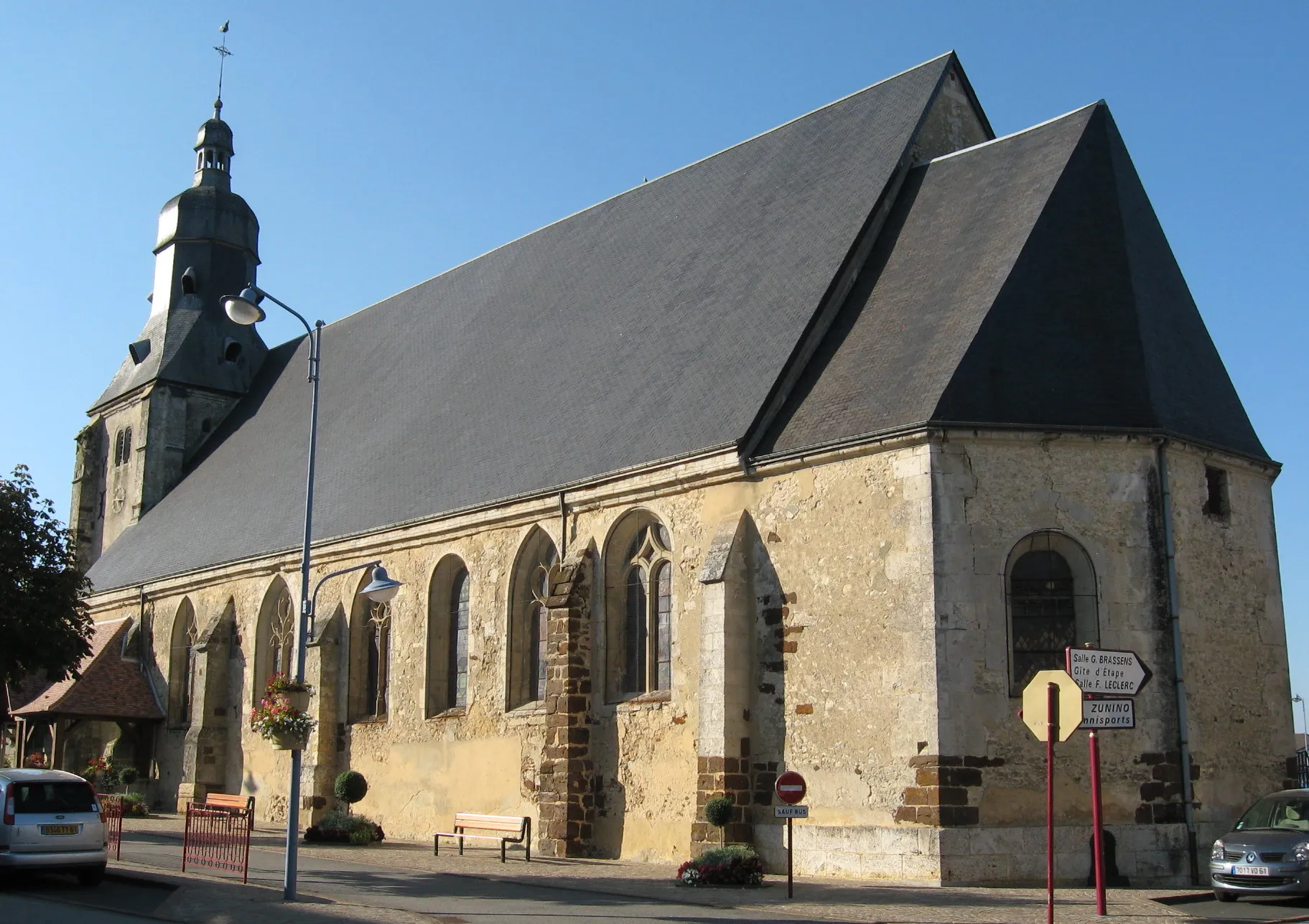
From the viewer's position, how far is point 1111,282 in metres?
17.6

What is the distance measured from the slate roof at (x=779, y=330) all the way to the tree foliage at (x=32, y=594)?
5.05 m

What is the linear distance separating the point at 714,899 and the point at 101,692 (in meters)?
20.5

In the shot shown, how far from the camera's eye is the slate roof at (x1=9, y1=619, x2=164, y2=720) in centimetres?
2930

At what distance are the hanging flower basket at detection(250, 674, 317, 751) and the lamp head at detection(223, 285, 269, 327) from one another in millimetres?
4232

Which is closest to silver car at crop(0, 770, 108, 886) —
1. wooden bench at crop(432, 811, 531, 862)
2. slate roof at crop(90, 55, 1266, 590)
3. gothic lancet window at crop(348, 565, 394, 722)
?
wooden bench at crop(432, 811, 531, 862)

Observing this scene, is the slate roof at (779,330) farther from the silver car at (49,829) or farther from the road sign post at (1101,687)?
the silver car at (49,829)

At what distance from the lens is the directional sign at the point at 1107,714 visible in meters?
11.0

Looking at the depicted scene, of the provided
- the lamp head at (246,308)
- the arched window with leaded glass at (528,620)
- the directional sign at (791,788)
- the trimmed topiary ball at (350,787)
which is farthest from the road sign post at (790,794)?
the trimmed topiary ball at (350,787)

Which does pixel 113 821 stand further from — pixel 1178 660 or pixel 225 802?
pixel 1178 660

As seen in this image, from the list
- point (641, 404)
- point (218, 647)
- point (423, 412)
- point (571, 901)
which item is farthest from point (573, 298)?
point (571, 901)

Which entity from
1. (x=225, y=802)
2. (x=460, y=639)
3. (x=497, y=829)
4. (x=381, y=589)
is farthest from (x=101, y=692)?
(x=381, y=589)

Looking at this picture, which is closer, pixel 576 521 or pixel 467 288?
pixel 576 521

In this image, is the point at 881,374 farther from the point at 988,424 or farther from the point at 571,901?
the point at 571,901

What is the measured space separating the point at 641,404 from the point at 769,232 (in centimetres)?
369
